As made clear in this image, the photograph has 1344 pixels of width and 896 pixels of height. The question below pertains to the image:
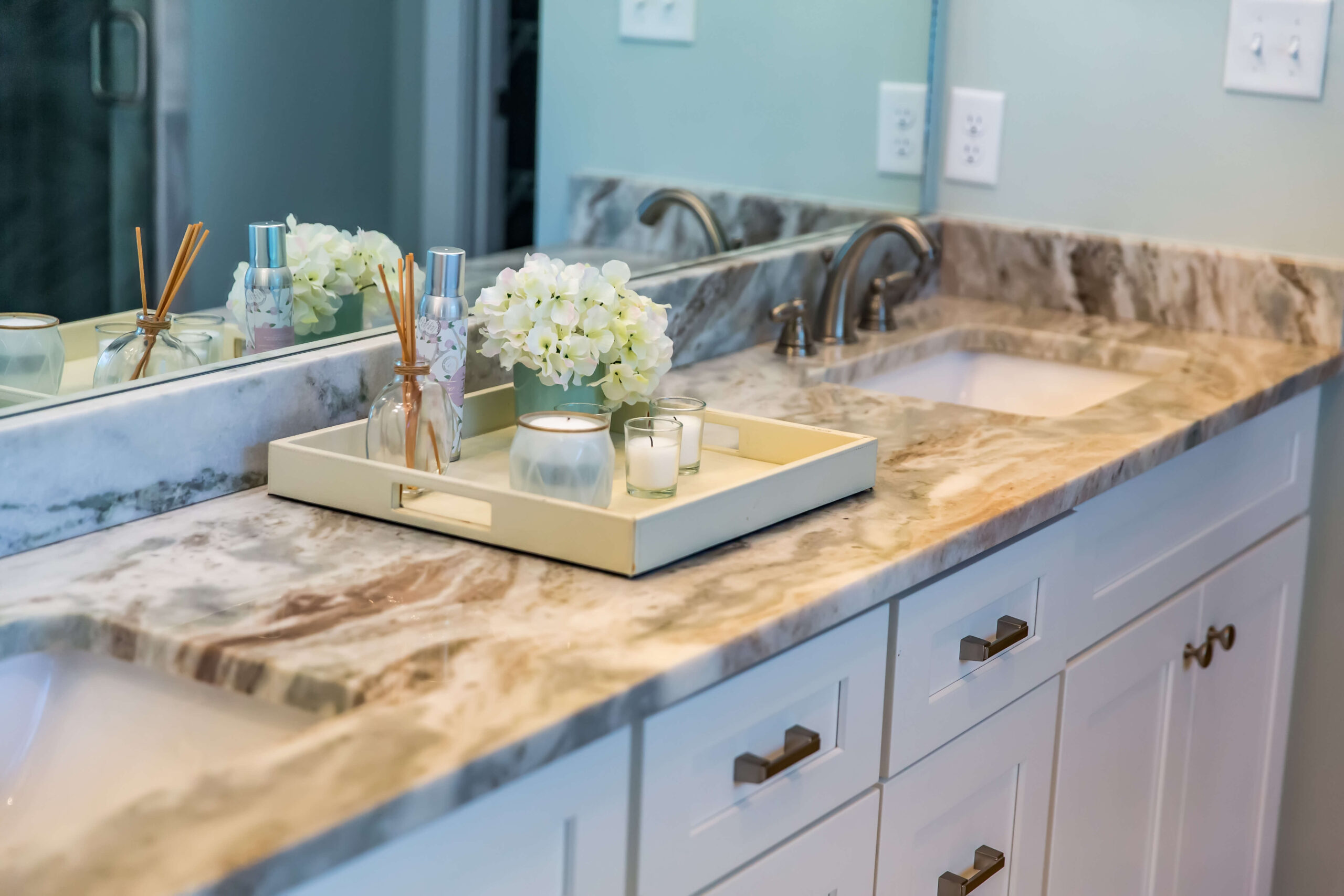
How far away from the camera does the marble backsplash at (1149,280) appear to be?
73.3 inches

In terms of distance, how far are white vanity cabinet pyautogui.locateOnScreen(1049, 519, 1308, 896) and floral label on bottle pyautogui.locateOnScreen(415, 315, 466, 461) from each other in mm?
633

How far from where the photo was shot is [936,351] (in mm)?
1929

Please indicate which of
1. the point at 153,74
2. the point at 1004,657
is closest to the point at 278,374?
the point at 153,74

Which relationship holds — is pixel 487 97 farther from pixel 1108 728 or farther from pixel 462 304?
pixel 1108 728

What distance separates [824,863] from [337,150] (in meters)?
0.71

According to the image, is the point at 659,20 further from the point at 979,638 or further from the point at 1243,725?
the point at 1243,725

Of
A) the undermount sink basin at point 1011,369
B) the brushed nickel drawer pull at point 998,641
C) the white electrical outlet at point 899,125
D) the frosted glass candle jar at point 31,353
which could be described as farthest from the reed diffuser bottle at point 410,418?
the white electrical outlet at point 899,125

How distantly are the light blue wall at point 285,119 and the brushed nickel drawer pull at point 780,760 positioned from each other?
1.88ft

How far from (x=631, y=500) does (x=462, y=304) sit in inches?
9.0

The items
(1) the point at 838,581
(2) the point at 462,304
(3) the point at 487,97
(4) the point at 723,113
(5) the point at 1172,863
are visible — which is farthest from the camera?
(4) the point at 723,113

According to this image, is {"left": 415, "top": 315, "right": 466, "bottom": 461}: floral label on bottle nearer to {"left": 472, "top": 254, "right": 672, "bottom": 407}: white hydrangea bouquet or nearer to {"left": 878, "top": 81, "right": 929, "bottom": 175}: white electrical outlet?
{"left": 472, "top": 254, "right": 672, "bottom": 407}: white hydrangea bouquet

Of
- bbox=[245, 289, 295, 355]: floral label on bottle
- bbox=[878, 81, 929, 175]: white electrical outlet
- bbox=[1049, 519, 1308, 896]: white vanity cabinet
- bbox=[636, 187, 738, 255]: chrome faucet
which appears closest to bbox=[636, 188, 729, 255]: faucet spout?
bbox=[636, 187, 738, 255]: chrome faucet

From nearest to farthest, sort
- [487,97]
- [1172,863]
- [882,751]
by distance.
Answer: [882,751]
[487,97]
[1172,863]

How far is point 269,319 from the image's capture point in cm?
121
